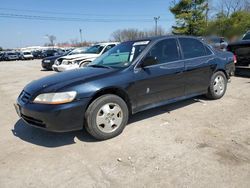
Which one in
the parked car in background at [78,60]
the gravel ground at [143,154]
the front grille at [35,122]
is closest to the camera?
the gravel ground at [143,154]

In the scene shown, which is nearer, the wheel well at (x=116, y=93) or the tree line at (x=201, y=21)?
the wheel well at (x=116, y=93)

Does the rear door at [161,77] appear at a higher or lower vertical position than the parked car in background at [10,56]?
higher

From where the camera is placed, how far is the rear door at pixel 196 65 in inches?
201

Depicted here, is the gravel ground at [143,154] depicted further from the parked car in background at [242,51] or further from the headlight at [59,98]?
the parked car in background at [242,51]

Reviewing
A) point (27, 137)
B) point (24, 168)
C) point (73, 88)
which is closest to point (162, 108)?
point (73, 88)

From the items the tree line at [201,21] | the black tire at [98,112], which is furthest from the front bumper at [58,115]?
the tree line at [201,21]

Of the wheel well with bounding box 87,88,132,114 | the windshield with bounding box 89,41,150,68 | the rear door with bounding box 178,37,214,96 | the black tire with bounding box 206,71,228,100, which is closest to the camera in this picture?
the wheel well with bounding box 87,88,132,114

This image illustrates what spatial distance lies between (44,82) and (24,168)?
1492mm

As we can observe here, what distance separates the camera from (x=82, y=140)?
4.03 meters

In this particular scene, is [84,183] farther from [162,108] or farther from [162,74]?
[162,108]

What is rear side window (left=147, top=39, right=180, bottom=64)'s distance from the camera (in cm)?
462

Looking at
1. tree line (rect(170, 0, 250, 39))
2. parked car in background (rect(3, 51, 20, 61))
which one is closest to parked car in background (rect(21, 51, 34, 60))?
parked car in background (rect(3, 51, 20, 61))

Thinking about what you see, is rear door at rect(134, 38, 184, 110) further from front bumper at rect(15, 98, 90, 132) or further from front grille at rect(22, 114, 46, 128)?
front grille at rect(22, 114, 46, 128)

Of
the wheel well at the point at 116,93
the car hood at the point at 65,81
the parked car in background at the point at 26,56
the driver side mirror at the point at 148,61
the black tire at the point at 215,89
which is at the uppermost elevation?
the driver side mirror at the point at 148,61
